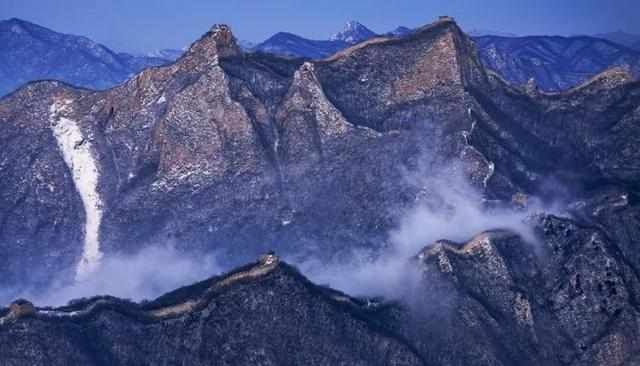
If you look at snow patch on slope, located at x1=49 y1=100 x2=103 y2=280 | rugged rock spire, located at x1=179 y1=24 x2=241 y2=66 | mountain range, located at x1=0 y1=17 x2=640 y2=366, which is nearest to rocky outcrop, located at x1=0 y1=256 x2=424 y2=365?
mountain range, located at x1=0 y1=17 x2=640 y2=366

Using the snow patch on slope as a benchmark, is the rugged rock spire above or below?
above

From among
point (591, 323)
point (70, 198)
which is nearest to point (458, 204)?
point (591, 323)

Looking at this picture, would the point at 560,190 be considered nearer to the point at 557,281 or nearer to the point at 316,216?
the point at 557,281

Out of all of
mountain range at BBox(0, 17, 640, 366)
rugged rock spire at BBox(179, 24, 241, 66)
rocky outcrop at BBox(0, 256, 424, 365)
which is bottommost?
rocky outcrop at BBox(0, 256, 424, 365)

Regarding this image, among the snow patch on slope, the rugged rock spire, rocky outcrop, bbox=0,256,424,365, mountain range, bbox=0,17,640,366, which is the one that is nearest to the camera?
rocky outcrop, bbox=0,256,424,365

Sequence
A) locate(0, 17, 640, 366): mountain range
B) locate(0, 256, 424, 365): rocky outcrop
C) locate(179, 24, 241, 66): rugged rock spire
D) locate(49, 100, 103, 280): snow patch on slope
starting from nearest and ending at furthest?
locate(0, 256, 424, 365): rocky outcrop < locate(0, 17, 640, 366): mountain range < locate(49, 100, 103, 280): snow patch on slope < locate(179, 24, 241, 66): rugged rock spire

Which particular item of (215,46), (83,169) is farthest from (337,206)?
(83,169)

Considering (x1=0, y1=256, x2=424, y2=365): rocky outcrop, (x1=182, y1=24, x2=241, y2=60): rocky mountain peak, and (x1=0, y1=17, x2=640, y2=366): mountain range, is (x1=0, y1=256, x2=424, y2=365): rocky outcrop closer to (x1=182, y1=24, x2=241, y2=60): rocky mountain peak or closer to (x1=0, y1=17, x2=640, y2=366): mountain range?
(x1=0, y1=17, x2=640, y2=366): mountain range
